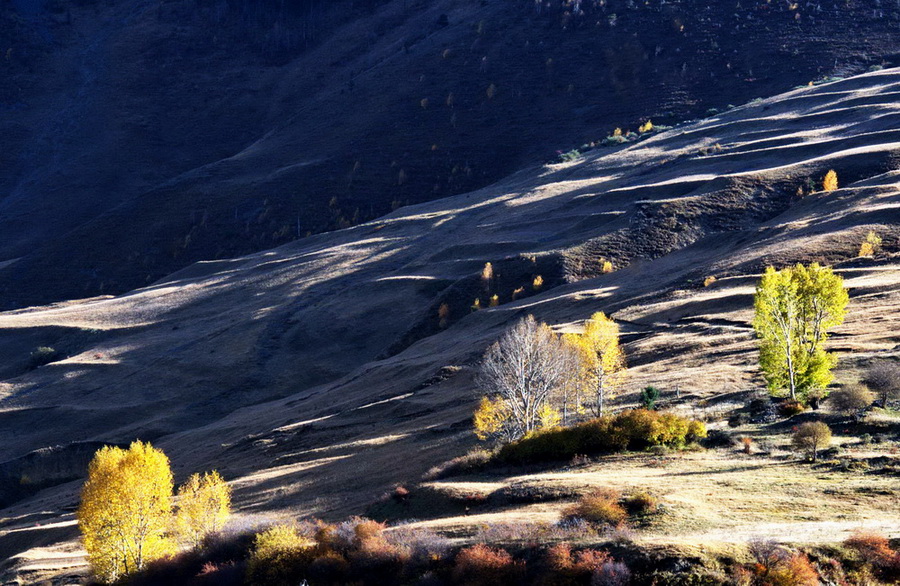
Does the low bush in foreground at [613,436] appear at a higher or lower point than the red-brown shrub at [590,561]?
lower

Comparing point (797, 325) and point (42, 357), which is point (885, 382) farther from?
point (42, 357)

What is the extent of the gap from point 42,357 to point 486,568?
3445 inches

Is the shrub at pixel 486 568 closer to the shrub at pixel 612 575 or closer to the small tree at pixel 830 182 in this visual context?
the shrub at pixel 612 575

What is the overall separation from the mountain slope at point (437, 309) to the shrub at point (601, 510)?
54.9 feet

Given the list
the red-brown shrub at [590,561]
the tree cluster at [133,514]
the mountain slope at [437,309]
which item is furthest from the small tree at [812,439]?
the tree cluster at [133,514]

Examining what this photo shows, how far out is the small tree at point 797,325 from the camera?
39.7 meters

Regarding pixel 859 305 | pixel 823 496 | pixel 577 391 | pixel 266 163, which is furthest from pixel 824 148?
pixel 266 163

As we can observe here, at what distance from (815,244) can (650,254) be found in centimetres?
2130

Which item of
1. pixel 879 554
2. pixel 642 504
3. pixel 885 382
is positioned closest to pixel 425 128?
pixel 885 382

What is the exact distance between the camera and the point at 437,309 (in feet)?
294

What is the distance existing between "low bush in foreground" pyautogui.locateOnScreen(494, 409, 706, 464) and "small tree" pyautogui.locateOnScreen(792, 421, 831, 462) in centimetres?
466

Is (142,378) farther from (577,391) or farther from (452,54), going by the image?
(452,54)

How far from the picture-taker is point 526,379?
163ft

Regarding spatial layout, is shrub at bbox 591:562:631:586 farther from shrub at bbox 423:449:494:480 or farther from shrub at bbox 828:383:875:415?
shrub at bbox 828:383:875:415
